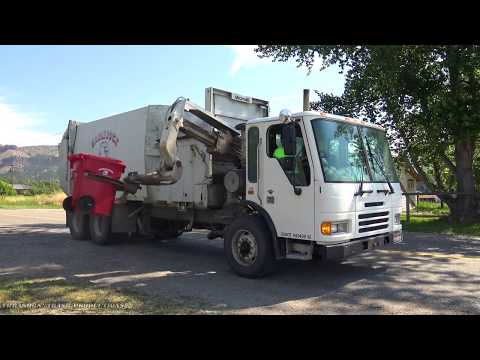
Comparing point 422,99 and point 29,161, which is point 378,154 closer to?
point 422,99

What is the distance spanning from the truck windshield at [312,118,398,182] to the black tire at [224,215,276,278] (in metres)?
1.40

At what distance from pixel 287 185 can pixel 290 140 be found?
2.59 feet

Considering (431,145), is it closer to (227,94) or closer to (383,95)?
(383,95)

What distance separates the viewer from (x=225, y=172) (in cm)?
851

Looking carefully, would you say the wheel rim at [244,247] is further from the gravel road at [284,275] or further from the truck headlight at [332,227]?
the truck headlight at [332,227]

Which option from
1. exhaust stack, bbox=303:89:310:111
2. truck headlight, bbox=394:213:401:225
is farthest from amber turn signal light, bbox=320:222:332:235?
exhaust stack, bbox=303:89:310:111

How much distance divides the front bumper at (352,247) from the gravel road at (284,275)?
0.50 metres

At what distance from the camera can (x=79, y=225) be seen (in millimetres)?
11930

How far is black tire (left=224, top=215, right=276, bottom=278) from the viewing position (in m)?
6.84

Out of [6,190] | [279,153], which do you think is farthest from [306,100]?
[6,190]

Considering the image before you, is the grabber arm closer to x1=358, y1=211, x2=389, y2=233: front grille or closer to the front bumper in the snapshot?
the front bumper

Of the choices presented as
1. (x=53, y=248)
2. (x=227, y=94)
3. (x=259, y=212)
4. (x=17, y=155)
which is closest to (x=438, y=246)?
(x=259, y=212)
